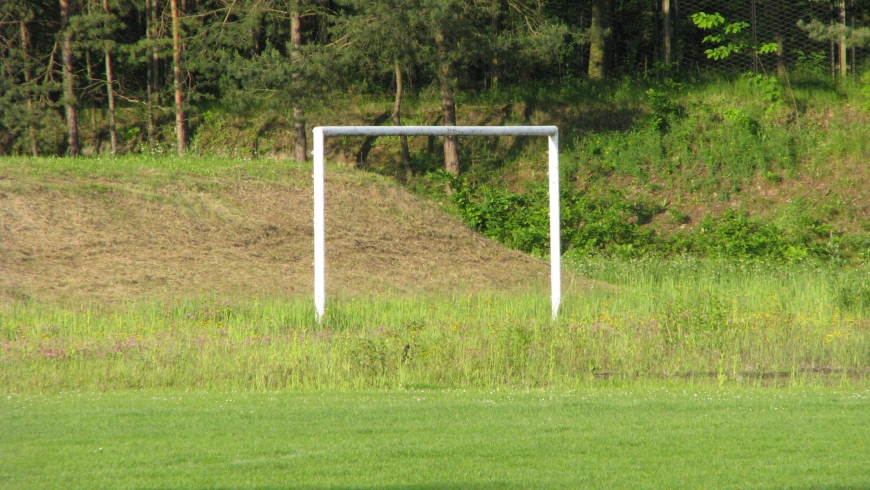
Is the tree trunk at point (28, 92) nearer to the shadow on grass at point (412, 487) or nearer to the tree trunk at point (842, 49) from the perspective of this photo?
the shadow on grass at point (412, 487)

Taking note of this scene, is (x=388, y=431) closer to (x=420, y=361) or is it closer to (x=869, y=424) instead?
(x=420, y=361)

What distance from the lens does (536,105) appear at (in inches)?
1096

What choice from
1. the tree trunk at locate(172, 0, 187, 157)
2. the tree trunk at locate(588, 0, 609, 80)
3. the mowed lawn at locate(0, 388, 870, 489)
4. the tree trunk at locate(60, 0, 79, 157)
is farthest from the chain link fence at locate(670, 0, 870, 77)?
the mowed lawn at locate(0, 388, 870, 489)

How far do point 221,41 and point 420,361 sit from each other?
54.1 ft

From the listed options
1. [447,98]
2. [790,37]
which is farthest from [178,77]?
[790,37]

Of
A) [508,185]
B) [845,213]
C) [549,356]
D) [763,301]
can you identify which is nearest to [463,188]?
[508,185]

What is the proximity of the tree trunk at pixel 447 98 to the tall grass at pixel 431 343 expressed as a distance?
10.1 metres

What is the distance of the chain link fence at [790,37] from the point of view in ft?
91.9

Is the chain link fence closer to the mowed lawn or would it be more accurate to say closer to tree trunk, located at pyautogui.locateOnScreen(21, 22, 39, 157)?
tree trunk, located at pyautogui.locateOnScreen(21, 22, 39, 157)

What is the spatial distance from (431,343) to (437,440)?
12.3 feet

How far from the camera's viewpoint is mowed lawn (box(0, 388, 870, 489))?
5.36 m

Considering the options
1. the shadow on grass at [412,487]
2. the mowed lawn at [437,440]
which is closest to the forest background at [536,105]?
the mowed lawn at [437,440]

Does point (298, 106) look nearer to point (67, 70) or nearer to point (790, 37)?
point (67, 70)

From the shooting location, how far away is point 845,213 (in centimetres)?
2242
